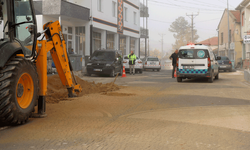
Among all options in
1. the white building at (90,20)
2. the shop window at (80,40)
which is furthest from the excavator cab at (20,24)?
the shop window at (80,40)

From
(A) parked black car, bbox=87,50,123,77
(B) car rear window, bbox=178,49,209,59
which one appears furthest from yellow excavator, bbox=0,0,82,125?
(A) parked black car, bbox=87,50,123,77

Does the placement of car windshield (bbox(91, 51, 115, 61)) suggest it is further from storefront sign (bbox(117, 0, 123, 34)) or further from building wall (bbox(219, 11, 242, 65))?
building wall (bbox(219, 11, 242, 65))

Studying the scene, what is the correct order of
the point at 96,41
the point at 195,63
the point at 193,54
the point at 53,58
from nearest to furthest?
1. the point at 53,58
2. the point at 195,63
3. the point at 193,54
4. the point at 96,41

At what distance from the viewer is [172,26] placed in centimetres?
11850

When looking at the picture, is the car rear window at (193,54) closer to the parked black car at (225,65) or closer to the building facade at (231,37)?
the parked black car at (225,65)

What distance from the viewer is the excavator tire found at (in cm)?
514

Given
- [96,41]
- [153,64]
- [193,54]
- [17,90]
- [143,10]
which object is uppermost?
[143,10]

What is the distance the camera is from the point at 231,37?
48.6 meters

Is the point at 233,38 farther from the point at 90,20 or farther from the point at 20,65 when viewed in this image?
the point at 20,65

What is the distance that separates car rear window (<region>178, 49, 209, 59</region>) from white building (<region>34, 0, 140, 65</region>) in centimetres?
1052

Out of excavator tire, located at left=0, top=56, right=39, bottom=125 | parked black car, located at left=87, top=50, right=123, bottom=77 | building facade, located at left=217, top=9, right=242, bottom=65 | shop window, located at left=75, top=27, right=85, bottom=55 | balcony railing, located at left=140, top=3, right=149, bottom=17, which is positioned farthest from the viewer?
balcony railing, located at left=140, top=3, right=149, bottom=17

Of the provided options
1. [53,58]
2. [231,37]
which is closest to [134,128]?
[53,58]

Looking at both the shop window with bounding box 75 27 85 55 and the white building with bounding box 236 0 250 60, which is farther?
the white building with bounding box 236 0 250 60

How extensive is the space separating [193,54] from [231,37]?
115 feet
